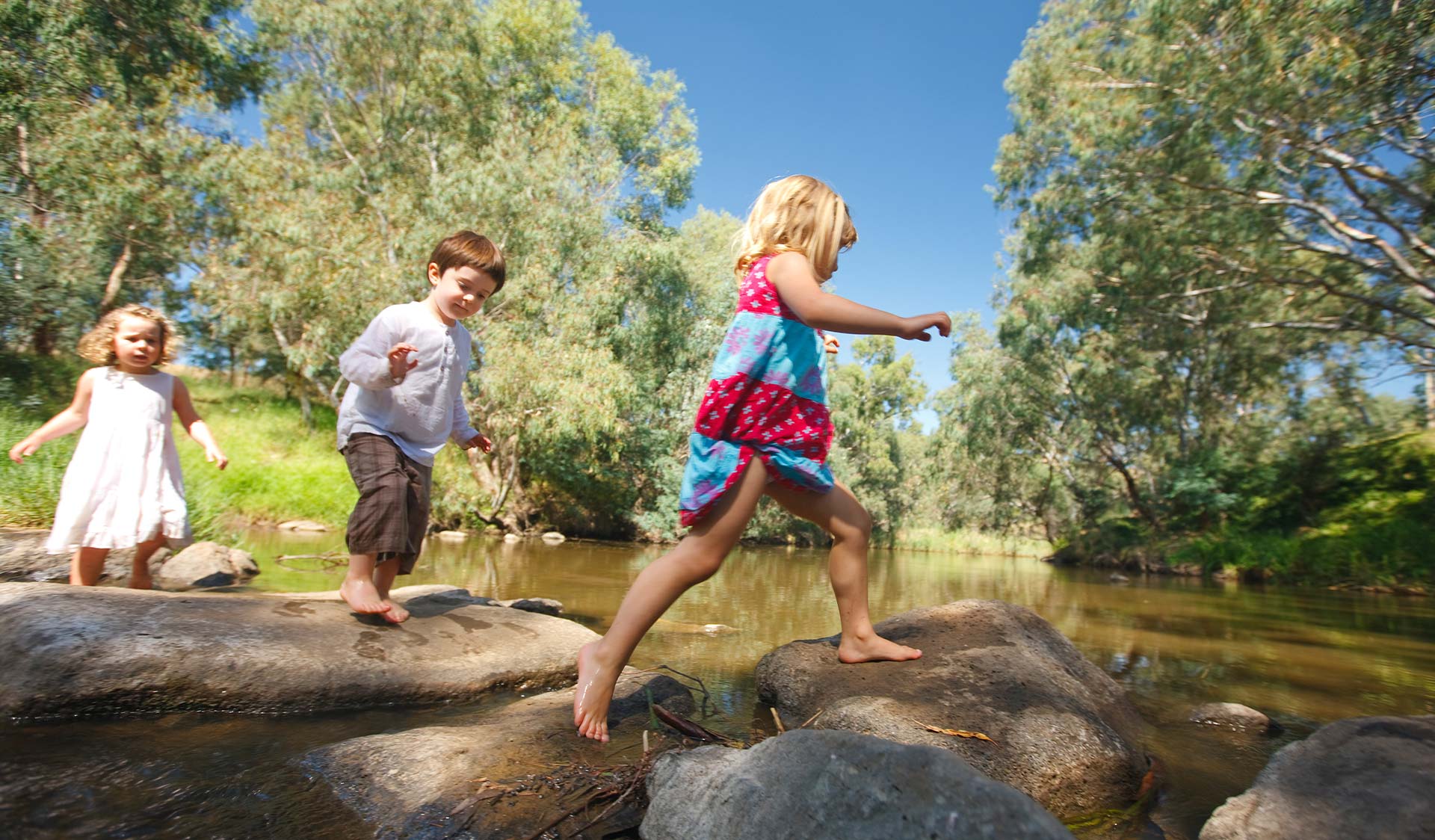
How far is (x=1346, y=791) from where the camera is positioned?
1722 mm

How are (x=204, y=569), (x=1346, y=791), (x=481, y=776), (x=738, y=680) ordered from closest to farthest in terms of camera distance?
(x=1346, y=791)
(x=481, y=776)
(x=738, y=680)
(x=204, y=569)

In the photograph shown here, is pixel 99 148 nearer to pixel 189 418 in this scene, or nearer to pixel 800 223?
pixel 189 418

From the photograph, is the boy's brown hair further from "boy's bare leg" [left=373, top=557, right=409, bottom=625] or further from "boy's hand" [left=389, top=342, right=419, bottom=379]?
"boy's bare leg" [left=373, top=557, right=409, bottom=625]

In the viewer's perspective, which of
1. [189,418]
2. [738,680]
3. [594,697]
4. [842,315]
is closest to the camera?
[594,697]

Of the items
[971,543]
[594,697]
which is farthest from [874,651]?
[971,543]

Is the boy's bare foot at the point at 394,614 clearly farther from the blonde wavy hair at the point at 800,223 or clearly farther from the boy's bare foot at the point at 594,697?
the blonde wavy hair at the point at 800,223

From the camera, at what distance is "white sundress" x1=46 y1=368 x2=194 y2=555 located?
3.55 metres

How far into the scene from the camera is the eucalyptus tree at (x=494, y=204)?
1566cm

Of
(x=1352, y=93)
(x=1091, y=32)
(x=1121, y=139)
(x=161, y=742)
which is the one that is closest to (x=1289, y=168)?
(x=1352, y=93)

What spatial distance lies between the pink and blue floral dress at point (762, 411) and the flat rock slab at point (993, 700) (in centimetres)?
75

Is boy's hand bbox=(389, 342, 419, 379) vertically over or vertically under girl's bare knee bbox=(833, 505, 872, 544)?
over

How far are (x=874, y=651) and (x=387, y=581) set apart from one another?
2.08 metres

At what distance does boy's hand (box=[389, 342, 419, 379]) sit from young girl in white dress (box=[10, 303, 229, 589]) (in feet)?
4.38

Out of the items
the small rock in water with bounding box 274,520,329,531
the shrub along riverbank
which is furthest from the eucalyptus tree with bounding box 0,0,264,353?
the shrub along riverbank
